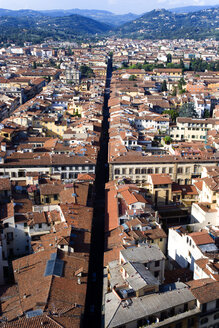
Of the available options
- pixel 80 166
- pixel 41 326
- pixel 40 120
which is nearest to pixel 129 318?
pixel 41 326

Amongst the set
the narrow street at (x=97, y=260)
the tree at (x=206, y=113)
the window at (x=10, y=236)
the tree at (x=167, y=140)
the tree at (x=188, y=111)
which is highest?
the tree at (x=188, y=111)

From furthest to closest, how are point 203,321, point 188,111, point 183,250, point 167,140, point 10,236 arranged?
point 188,111 → point 167,140 → point 10,236 → point 183,250 → point 203,321

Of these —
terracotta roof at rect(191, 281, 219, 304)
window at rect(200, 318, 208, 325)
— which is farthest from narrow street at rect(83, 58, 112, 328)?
terracotta roof at rect(191, 281, 219, 304)

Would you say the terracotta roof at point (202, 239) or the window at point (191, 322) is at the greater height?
the terracotta roof at point (202, 239)

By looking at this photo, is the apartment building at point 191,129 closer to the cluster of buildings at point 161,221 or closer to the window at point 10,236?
the cluster of buildings at point 161,221

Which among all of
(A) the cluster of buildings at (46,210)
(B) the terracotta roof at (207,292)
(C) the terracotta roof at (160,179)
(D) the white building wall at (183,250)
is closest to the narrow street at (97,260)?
(A) the cluster of buildings at (46,210)

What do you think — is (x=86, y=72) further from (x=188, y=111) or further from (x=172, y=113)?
(x=188, y=111)

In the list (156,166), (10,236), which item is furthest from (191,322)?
(156,166)

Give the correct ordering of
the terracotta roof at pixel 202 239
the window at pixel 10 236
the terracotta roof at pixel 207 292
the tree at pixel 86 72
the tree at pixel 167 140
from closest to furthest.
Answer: the terracotta roof at pixel 207 292 < the terracotta roof at pixel 202 239 < the window at pixel 10 236 < the tree at pixel 167 140 < the tree at pixel 86 72

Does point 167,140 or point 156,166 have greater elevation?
point 167,140
